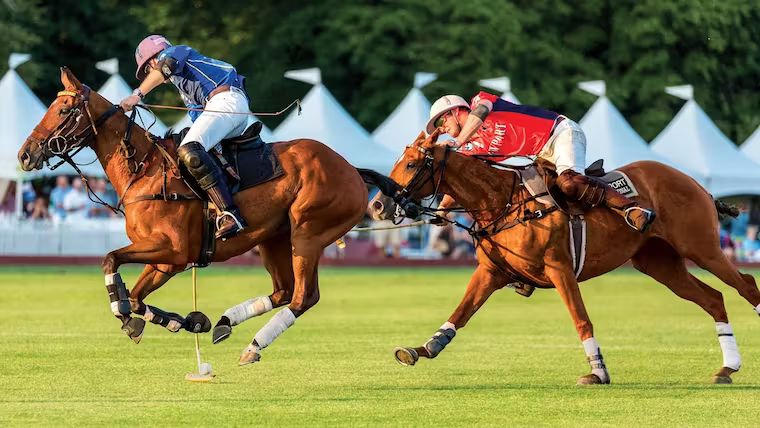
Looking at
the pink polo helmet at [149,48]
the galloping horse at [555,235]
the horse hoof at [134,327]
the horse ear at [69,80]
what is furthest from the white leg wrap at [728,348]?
the horse ear at [69,80]

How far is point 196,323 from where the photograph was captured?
12133 mm

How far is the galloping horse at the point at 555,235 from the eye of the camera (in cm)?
1272

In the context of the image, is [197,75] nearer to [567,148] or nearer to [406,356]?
[406,356]

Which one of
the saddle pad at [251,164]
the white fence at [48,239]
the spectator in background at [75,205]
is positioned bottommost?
the white fence at [48,239]

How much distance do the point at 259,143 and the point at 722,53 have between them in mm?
36838

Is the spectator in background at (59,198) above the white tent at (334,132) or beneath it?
beneath

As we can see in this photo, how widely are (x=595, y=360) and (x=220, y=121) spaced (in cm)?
340

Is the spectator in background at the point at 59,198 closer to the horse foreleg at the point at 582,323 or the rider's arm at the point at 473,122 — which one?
the rider's arm at the point at 473,122

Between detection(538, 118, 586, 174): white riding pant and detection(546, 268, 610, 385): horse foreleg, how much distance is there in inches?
34.2

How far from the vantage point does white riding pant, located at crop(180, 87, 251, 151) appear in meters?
12.3

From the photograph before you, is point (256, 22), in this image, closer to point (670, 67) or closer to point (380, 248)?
point (670, 67)

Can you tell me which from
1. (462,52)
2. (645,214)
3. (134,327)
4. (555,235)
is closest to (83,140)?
(134,327)

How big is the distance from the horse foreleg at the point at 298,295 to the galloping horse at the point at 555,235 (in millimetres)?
586

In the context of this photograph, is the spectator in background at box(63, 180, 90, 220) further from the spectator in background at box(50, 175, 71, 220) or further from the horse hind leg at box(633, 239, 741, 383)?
the horse hind leg at box(633, 239, 741, 383)
